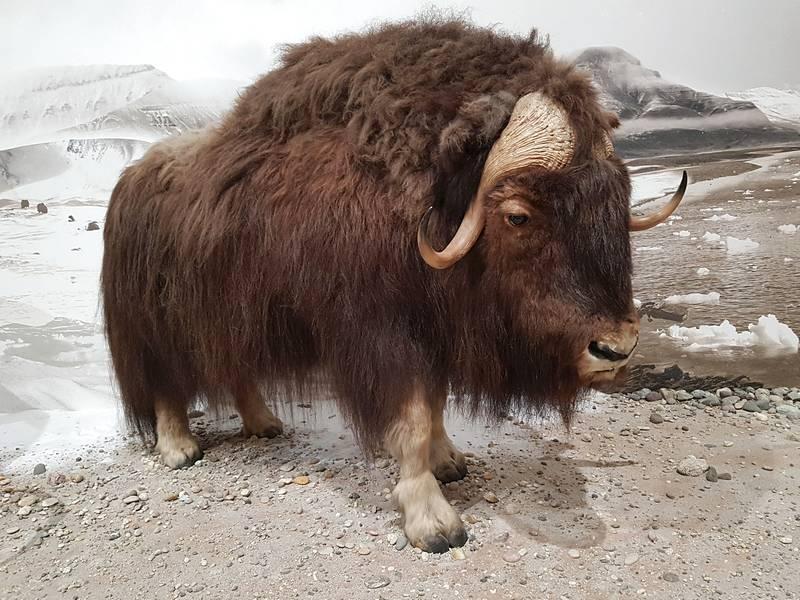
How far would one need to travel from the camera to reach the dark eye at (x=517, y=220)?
1343 millimetres

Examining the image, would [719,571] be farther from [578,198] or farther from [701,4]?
[701,4]

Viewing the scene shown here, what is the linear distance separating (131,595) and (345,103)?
1364 millimetres

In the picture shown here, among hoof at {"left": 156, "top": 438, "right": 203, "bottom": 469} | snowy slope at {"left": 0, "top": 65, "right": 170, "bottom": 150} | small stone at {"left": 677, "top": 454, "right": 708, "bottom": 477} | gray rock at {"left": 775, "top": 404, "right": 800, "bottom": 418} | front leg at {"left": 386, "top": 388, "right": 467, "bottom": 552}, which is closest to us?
front leg at {"left": 386, "top": 388, "right": 467, "bottom": 552}

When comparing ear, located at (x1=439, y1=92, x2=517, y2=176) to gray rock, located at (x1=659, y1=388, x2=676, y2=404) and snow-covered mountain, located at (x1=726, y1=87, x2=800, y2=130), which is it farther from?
snow-covered mountain, located at (x1=726, y1=87, x2=800, y2=130)

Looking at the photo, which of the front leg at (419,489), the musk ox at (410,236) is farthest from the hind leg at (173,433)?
the front leg at (419,489)

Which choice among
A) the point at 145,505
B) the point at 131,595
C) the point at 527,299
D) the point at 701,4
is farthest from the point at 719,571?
the point at 701,4

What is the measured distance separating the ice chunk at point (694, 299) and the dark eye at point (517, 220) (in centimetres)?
162

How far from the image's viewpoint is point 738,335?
2576 mm

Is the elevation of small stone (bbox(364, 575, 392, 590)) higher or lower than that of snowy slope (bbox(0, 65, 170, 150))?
lower

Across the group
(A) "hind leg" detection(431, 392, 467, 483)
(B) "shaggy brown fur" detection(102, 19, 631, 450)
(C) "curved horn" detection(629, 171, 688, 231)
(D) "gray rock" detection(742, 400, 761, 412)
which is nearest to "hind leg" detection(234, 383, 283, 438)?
(B) "shaggy brown fur" detection(102, 19, 631, 450)

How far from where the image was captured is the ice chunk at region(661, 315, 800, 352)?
253 cm

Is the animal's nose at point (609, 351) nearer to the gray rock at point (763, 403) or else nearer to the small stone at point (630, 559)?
the small stone at point (630, 559)

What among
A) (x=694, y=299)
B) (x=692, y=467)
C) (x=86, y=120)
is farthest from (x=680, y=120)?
(x=86, y=120)

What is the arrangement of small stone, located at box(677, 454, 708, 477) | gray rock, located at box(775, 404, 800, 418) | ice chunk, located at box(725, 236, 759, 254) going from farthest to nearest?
1. ice chunk, located at box(725, 236, 759, 254)
2. gray rock, located at box(775, 404, 800, 418)
3. small stone, located at box(677, 454, 708, 477)
